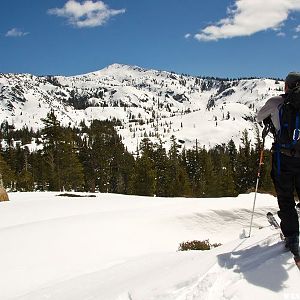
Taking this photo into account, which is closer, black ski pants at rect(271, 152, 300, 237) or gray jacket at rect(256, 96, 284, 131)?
black ski pants at rect(271, 152, 300, 237)

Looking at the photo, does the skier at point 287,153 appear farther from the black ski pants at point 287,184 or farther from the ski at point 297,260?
the ski at point 297,260

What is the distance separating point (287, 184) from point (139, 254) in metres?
6.01

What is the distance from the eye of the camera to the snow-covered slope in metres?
5.06

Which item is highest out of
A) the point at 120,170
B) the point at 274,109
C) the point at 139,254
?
the point at 274,109

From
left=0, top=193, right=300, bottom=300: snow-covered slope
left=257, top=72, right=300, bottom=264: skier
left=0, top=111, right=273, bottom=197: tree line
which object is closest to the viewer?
left=0, top=193, right=300, bottom=300: snow-covered slope

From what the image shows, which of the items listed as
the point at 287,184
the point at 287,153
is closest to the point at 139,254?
the point at 287,184

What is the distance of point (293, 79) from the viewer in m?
5.73

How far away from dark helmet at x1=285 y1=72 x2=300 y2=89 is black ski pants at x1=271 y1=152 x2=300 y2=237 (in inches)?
40.6

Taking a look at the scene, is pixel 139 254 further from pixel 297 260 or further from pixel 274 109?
pixel 274 109

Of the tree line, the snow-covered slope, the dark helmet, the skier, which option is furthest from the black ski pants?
the tree line

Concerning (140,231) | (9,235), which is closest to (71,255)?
(9,235)

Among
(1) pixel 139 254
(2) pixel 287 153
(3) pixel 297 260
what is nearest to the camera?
(3) pixel 297 260

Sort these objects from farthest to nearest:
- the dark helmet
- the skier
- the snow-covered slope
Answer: the dark helmet → the skier → the snow-covered slope

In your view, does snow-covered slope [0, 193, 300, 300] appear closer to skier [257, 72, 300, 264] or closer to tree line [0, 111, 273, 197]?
skier [257, 72, 300, 264]
